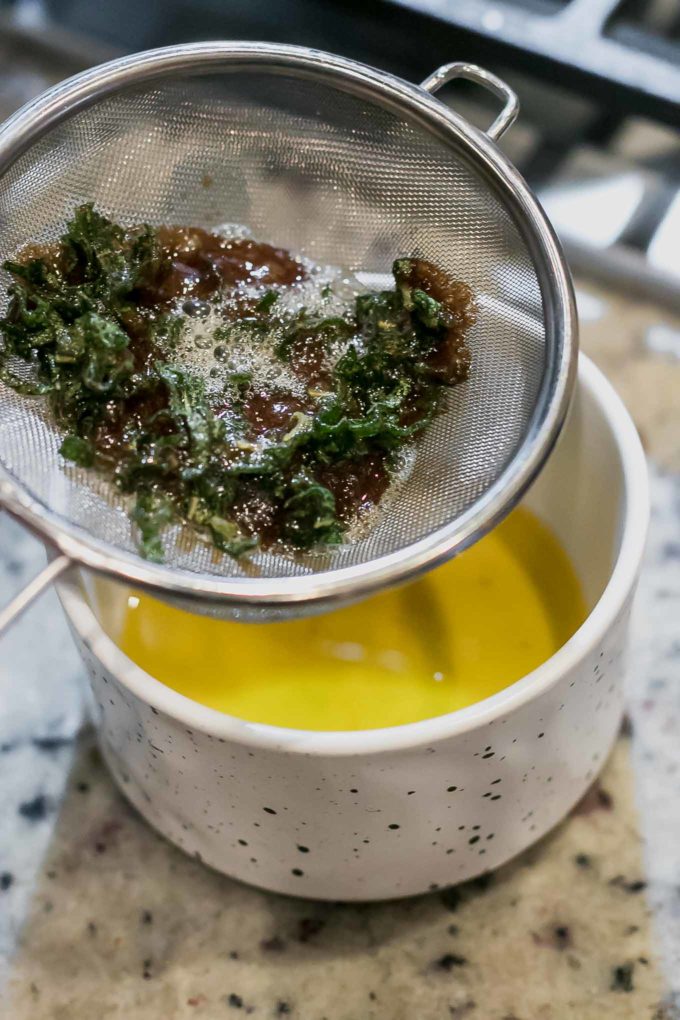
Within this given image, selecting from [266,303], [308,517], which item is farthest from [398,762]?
[266,303]

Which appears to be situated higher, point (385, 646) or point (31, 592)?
point (31, 592)

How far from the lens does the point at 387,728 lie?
2.79ft

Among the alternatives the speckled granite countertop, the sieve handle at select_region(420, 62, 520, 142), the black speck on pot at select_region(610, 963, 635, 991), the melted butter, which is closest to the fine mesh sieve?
the sieve handle at select_region(420, 62, 520, 142)

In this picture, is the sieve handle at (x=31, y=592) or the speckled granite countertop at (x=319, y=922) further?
the speckled granite countertop at (x=319, y=922)

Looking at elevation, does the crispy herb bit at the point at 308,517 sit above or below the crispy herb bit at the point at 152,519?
above

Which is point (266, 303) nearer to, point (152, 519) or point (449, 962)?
point (152, 519)

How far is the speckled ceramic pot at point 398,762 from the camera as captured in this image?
81cm

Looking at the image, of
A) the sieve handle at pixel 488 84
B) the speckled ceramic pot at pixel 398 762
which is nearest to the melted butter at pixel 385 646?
the speckled ceramic pot at pixel 398 762

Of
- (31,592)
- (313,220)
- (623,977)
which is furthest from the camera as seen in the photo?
(313,220)

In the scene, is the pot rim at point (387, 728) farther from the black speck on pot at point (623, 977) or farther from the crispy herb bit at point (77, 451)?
the black speck on pot at point (623, 977)

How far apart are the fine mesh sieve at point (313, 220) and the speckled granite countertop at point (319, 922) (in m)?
0.31

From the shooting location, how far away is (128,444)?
1.02 metres

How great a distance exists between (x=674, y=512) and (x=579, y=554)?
216 millimetres

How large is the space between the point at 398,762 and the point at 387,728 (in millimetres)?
45
